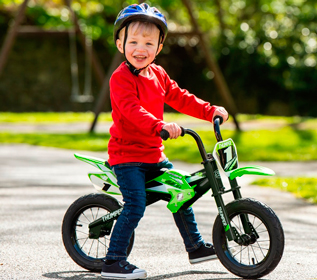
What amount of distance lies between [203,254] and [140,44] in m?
1.30

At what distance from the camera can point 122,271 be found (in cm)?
374

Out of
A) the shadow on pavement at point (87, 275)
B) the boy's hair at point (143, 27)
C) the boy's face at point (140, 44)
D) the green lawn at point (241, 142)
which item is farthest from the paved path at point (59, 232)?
the green lawn at point (241, 142)

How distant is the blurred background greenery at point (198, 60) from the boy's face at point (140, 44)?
1724 centimetres

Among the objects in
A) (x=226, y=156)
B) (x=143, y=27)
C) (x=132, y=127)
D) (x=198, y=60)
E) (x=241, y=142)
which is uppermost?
(x=198, y=60)

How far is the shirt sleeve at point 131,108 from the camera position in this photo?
3.54m

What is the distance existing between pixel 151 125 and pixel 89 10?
21219 millimetres

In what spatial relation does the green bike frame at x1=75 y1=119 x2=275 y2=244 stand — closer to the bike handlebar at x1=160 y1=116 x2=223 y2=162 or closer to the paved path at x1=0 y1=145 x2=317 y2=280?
the bike handlebar at x1=160 y1=116 x2=223 y2=162

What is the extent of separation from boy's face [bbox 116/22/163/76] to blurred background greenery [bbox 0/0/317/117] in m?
17.2

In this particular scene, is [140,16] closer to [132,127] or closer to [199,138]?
[132,127]

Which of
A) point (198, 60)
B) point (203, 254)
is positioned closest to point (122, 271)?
point (203, 254)

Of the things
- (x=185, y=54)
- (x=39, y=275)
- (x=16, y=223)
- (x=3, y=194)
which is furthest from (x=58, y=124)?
(x=39, y=275)

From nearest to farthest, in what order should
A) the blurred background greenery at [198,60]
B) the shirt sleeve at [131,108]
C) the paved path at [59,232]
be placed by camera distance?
the shirt sleeve at [131,108] → the paved path at [59,232] → the blurred background greenery at [198,60]

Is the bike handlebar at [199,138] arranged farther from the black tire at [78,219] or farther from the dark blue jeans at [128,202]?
the black tire at [78,219]

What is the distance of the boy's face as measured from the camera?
376 cm
